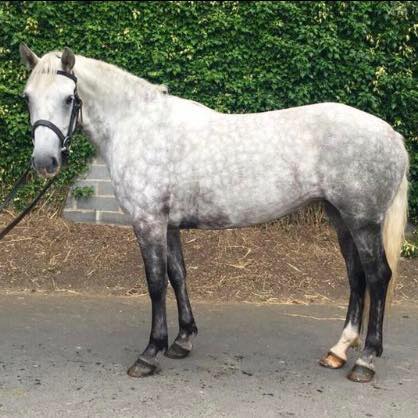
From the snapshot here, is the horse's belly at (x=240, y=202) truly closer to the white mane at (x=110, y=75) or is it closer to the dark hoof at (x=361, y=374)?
the white mane at (x=110, y=75)

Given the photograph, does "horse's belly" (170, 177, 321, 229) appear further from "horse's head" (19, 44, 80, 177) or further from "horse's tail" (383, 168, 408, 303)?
"horse's head" (19, 44, 80, 177)

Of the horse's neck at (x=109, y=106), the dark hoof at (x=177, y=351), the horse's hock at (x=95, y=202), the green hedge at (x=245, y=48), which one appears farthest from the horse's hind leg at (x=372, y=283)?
the horse's hock at (x=95, y=202)

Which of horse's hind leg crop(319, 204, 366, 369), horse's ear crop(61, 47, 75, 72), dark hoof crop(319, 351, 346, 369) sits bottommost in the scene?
dark hoof crop(319, 351, 346, 369)

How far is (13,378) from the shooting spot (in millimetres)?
3188

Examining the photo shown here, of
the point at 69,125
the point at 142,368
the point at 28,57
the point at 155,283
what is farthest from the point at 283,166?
the point at 28,57


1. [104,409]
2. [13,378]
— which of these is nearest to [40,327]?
[13,378]

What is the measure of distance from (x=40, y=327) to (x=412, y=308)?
3204 millimetres

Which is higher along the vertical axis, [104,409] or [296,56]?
[296,56]

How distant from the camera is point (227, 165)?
321cm

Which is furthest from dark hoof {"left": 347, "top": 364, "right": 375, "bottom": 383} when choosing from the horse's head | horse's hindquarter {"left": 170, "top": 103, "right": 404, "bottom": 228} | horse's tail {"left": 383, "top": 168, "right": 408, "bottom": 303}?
the horse's head

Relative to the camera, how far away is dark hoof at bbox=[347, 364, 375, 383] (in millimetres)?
3256

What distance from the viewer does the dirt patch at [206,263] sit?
5.11m

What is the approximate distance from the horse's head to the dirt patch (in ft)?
7.52

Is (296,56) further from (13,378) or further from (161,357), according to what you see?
(13,378)
